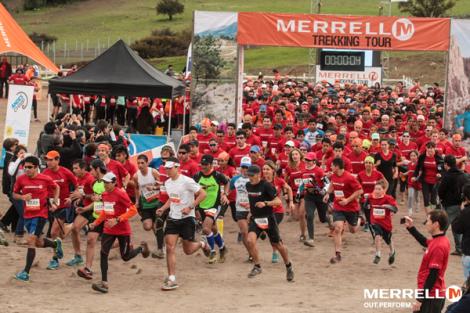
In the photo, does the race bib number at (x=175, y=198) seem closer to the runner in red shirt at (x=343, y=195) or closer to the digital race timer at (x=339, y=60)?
the runner in red shirt at (x=343, y=195)

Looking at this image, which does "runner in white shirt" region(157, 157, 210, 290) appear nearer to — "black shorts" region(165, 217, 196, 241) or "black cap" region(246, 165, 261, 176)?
"black shorts" region(165, 217, 196, 241)

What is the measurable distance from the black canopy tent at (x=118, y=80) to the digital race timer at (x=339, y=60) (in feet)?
42.3

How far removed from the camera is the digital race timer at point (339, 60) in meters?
34.5

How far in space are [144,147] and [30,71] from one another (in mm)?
17574

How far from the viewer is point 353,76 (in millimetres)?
38031

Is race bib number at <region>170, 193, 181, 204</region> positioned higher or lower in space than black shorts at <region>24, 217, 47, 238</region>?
higher

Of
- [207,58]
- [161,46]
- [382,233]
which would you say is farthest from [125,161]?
[161,46]

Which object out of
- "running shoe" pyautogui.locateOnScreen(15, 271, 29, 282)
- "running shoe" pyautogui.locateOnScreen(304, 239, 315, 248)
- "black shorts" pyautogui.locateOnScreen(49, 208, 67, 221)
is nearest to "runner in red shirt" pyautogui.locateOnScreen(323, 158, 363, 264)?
"running shoe" pyautogui.locateOnScreen(304, 239, 315, 248)

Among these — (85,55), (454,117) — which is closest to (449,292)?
(454,117)

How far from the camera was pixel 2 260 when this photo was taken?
14.8m

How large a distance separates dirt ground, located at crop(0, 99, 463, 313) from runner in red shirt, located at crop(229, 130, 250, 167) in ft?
5.13

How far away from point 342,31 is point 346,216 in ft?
29.3

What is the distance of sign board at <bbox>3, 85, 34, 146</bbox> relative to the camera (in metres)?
22.4

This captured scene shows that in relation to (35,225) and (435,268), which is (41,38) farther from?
(435,268)
